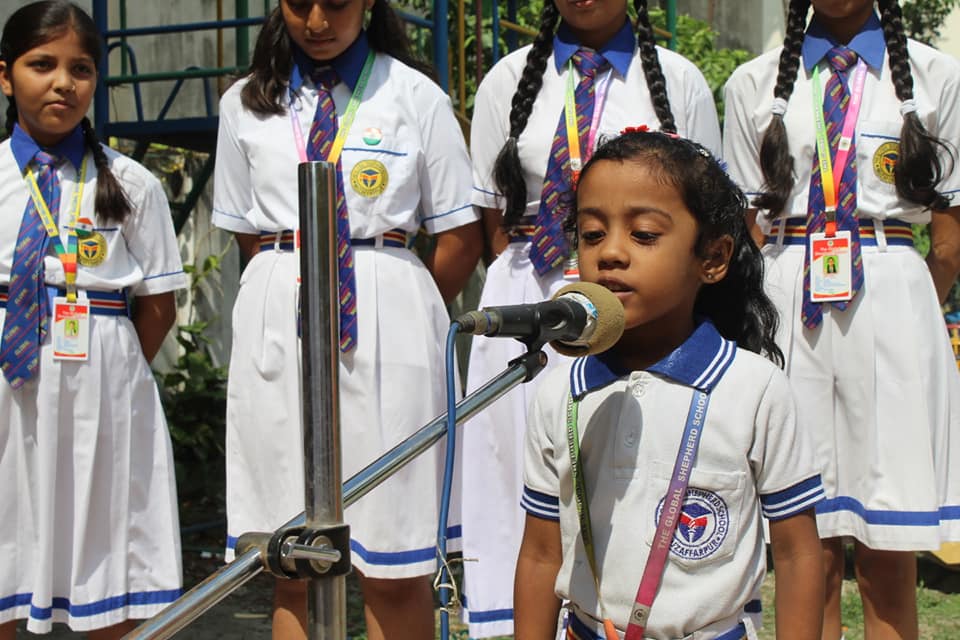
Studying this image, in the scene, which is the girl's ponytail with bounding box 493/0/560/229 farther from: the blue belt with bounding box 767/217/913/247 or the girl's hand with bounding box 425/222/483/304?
the blue belt with bounding box 767/217/913/247

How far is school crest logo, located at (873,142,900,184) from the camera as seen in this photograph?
135 inches

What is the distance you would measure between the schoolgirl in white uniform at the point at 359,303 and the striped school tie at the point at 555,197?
27cm

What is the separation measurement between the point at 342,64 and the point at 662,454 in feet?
5.58

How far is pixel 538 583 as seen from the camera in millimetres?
2275

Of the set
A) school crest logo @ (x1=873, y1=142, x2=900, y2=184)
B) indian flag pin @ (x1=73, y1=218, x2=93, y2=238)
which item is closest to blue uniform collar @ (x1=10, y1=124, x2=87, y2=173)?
indian flag pin @ (x1=73, y1=218, x2=93, y2=238)

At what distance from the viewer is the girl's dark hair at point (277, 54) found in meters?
3.35

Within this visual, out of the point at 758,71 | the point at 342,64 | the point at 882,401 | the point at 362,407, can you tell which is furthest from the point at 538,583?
the point at 758,71

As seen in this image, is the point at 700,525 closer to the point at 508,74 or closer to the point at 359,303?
the point at 359,303

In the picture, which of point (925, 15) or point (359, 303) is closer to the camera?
point (359, 303)

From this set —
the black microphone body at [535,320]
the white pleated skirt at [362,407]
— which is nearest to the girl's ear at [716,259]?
the black microphone body at [535,320]

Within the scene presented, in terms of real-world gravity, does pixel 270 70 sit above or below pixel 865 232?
above

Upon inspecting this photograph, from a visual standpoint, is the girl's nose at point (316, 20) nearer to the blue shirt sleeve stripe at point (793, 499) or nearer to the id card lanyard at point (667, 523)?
the id card lanyard at point (667, 523)

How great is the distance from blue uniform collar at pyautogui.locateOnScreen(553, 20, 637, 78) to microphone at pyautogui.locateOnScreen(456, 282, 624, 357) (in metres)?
1.68

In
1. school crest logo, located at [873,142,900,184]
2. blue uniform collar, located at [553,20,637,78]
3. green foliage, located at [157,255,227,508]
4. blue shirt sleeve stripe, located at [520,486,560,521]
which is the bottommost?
green foliage, located at [157,255,227,508]
